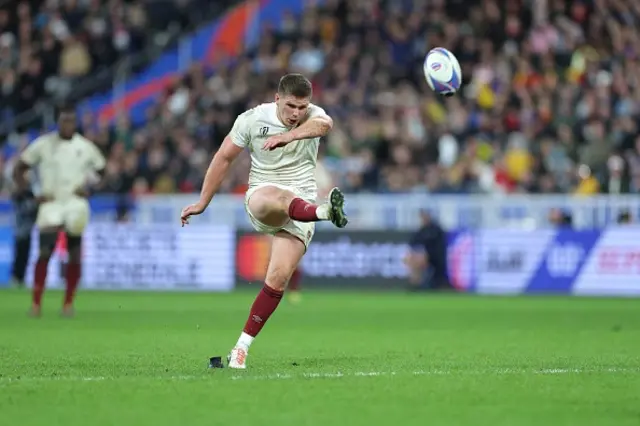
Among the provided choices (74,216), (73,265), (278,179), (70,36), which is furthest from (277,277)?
(70,36)

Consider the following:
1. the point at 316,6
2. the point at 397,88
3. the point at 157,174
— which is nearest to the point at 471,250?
the point at 397,88

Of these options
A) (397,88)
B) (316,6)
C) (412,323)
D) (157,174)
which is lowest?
(412,323)

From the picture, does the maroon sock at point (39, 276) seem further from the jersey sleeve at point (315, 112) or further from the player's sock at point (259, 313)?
the jersey sleeve at point (315, 112)

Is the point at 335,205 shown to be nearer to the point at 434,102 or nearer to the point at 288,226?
the point at 288,226

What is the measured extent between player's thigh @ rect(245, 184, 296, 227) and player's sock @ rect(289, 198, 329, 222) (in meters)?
0.16

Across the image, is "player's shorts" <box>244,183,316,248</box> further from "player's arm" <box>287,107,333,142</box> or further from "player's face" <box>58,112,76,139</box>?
"player's face" <box>58,112,76,139</box>

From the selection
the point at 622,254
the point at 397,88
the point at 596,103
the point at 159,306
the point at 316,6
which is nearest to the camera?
the point at 159,306

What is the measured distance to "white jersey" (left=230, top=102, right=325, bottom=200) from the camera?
33.0 feet

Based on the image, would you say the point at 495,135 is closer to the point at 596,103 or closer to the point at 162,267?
the point at 596,103

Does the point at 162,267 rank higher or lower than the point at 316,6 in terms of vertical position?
lower

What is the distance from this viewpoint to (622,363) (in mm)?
10383

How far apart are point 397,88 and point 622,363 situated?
1759 cm

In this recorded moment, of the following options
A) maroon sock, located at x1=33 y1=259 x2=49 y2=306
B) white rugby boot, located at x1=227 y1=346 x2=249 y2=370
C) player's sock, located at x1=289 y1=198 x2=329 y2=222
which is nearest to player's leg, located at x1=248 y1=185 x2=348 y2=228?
player's sock, located at x1=289 y1=198 x2=329 y2=222

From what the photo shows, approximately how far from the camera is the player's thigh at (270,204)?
9.90 metres
